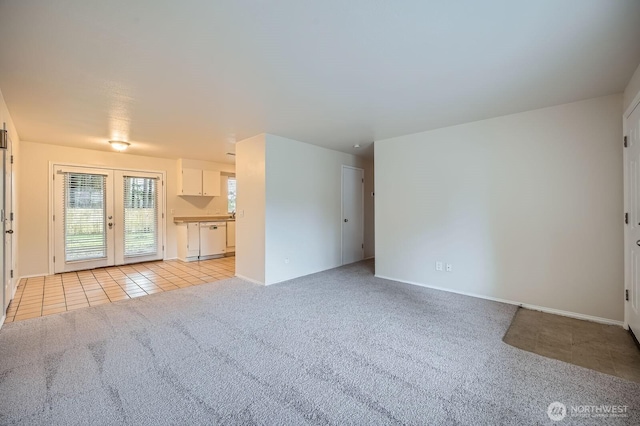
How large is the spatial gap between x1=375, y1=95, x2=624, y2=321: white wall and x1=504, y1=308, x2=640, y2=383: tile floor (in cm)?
31

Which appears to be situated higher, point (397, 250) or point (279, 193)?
point (279, 193)

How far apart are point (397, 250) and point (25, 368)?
4.29 metres

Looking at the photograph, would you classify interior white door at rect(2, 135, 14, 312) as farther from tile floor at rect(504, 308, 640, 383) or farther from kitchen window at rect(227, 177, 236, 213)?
tile floor at rect(504, 308, 640, 383)

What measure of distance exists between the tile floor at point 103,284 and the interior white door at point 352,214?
2.38 metres

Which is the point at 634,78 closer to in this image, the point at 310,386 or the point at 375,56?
the point at 375,56

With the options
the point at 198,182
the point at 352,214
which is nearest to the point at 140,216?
the point at 198,182

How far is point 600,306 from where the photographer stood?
2.90m

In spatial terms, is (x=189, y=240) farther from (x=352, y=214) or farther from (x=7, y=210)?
(x=352, y=214)

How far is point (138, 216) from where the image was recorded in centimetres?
610

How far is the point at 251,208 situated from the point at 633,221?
14.7ft

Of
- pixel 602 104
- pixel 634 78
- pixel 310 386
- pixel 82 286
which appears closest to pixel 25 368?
pixel 310 386

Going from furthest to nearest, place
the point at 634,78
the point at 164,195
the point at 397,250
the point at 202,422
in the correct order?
the point at 164,195
the point at 397,250
the point at 634,78
the point at 202,422

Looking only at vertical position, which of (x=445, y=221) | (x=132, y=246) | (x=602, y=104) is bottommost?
(x=132, y=246)

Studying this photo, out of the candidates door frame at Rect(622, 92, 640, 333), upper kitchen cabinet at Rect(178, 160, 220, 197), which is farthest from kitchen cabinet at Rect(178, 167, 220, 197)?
door frame at Rect(622, 92, 640, 333)
